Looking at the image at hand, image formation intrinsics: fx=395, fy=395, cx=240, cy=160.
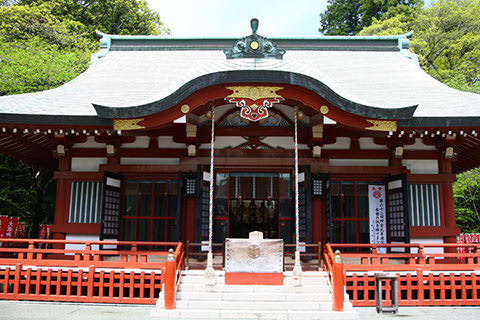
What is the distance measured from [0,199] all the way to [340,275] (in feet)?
54.2

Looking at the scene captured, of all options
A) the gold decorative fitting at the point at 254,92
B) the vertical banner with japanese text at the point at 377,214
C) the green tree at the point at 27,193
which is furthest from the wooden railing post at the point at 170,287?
the green tree at the point at 27,193

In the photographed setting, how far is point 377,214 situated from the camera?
31.2ft

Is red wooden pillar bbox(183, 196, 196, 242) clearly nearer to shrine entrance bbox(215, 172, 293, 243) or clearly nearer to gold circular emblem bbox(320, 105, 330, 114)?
shrine entrance bbox(215, 172, 293, 243)

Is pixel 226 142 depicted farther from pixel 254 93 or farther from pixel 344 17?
pixel 344 17

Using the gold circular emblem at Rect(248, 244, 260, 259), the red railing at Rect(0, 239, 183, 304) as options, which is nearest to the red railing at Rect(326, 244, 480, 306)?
the gold circular emblem at Rect(248, 244, 260, 259)

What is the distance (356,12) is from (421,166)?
85.8 feet

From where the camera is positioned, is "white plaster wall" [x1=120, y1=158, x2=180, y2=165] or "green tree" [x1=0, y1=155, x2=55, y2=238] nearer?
"white plaster wall" [x1=120, y1=158, x2=180, y2=165]

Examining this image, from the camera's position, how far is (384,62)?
11.9 m

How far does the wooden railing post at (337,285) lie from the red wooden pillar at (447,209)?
381cm

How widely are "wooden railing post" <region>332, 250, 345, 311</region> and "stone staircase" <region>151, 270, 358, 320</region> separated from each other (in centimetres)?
12

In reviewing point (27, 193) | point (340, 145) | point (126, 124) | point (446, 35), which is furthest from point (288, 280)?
point (446, 35)

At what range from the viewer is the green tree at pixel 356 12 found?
2793 cm

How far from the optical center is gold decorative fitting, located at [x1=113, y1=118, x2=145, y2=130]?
7.93 metres

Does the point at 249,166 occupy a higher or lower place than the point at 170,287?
higher
